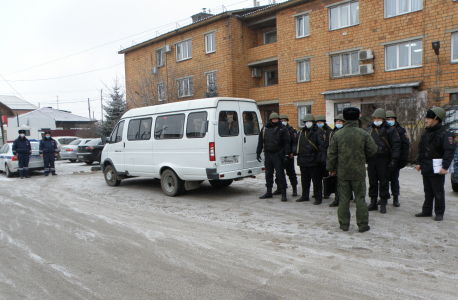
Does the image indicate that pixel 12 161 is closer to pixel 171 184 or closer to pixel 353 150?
pixel 171 184

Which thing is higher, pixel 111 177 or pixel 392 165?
pixel 392 165

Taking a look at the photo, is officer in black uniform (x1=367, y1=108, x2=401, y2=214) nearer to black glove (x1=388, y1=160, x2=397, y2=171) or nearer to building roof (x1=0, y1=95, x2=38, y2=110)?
black glove (x1=388, y1=160, x2=397, y2=171)

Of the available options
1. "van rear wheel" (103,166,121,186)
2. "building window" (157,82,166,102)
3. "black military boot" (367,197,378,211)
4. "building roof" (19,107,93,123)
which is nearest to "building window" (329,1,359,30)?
"building window" (157,82,166,102)

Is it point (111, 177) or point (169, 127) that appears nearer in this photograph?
point (169, 127)

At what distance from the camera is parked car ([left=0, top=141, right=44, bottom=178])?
1445 centimetres

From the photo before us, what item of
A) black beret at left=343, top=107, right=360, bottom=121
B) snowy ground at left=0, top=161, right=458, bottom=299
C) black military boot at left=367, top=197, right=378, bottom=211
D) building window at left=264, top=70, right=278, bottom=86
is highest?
building window at left=264, top=70, right=278, bottom=86

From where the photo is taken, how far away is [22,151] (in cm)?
1399

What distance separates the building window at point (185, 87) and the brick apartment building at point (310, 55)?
0.25 feet

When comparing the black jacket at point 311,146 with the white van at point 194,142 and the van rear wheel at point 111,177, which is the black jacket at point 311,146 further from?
the van rear wheel at point 111,177

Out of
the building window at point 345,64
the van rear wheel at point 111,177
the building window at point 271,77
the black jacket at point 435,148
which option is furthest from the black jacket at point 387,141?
the building window at point 271,77

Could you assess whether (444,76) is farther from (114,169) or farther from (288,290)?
(288,290)

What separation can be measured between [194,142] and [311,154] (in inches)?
103

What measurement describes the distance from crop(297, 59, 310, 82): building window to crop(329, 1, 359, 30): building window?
2.45 meters

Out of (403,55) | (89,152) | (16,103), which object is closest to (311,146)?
(403,55)
